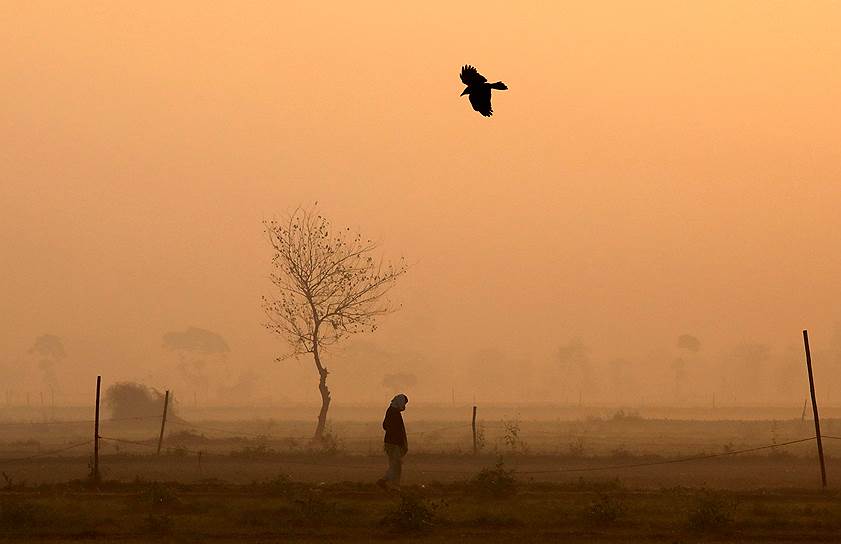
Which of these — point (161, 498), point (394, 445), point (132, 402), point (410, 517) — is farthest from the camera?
point (132, 402)

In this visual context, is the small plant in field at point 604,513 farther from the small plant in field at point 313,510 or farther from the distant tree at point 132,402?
the distant tree at point 132,402

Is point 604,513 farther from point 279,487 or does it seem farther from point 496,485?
point 279,487

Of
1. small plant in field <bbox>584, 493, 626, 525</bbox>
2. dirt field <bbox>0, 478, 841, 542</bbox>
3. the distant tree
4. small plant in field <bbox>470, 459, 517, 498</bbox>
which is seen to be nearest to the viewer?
dirt field <bbox>0, 478, 841, 542</bbox>

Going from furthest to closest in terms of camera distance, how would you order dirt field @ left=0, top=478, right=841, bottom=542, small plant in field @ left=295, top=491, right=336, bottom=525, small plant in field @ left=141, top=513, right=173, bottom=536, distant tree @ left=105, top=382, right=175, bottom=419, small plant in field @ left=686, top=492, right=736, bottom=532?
distant tree @ left=105, top=382, right=175, bottom=419 → small plant in field @ left=295, top=491, right=336, bottom=525 → small plant in field @ left=141, top=513, right=173, bottom=536 → small plant in field @ left=686, top=492, right=736, bottom=532 → dirt field @ left=0, top=478, right=841, bottom=542

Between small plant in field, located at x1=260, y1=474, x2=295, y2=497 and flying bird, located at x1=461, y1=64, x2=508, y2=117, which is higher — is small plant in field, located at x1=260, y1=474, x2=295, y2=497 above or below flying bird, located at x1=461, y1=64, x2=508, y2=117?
below

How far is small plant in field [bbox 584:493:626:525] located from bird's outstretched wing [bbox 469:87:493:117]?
916 centimetres

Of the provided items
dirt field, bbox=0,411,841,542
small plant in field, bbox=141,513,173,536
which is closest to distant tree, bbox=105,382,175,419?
dirt field, bbox=0,411,841,542

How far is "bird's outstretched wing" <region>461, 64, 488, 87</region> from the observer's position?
22.7 meters

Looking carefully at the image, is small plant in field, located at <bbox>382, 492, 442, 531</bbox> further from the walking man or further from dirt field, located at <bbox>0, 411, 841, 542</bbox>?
the walking man

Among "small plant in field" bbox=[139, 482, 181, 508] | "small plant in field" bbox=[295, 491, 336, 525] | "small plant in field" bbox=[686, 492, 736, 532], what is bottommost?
"small plant in field" bbox=[686, 492, 736, 532]

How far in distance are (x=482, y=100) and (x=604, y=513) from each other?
9.42 metres

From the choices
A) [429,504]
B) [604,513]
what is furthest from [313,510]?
[604,513]

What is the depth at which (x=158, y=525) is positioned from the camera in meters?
24.9

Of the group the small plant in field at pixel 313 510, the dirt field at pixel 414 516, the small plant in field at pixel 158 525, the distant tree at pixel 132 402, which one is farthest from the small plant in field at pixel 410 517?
the distant tree at pixel 132 402
